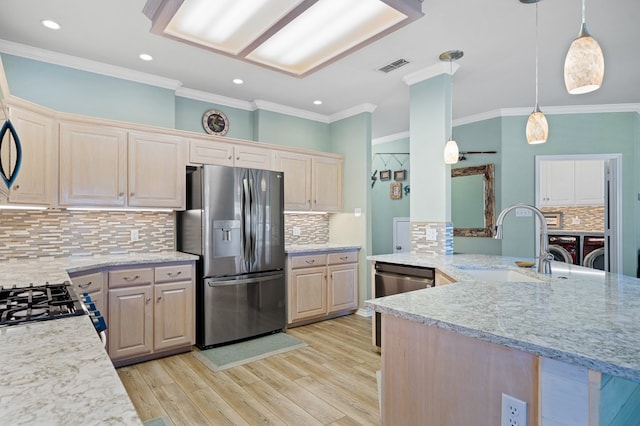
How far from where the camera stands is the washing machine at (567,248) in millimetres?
5656

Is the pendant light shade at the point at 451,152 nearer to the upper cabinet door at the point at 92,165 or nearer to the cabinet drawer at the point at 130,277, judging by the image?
the cabinet drawer at the point at 130,277

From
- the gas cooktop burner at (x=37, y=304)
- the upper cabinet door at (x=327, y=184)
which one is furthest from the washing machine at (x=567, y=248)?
the gas cooktop burner at (x=37, y=304)

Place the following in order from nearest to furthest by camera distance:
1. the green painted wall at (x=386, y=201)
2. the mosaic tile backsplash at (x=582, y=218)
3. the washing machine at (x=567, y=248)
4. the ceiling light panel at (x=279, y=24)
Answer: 1. the ceiling light panel at (x=279, y=24)
2. the washing machine at (x=567, y=248)
3. the mosaic tile backsplash at (x=582, y=218)
4. the green painted wall at (x=386, y=201)

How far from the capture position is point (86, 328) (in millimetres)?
1074

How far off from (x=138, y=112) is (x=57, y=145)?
32.8 inches

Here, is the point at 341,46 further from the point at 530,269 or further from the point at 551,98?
the point at 551,98

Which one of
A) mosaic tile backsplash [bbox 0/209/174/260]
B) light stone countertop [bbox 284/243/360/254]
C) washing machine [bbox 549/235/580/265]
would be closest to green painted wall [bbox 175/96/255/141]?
mosaic tile backsplash [bbox 0/209/174/260]

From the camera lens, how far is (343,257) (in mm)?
4301

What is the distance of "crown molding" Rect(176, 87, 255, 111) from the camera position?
384 cm

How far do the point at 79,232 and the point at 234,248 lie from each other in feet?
4.45

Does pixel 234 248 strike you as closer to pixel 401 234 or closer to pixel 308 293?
pixel 308 293

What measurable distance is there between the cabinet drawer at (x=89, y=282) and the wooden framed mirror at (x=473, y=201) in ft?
14.7

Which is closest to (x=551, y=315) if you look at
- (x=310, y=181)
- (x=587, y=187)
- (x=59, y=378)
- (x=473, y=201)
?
(x=59, y=378)

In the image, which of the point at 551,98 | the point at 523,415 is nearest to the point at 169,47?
the point at 523,415
